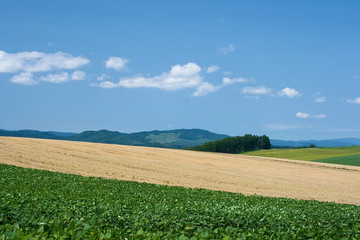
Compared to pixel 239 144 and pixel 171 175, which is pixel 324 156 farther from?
pixel 171 175

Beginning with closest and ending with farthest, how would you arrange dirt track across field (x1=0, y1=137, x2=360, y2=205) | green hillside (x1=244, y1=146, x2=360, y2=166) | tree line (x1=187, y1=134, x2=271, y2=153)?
dirt track across field (x1=0, y1=137, x2=360, y2=205)
green hillside (x1=244, y1=146, x2=360, y2=166)
tree line (x1=187, y1=134, x2=271, y2=153)

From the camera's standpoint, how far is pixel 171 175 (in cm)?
3716

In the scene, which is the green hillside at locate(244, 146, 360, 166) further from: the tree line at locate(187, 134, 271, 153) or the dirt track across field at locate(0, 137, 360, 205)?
the dirt track across field at locate(0, 137, 360, 205)

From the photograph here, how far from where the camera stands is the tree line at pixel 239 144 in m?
135

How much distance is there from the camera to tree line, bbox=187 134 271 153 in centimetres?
13512

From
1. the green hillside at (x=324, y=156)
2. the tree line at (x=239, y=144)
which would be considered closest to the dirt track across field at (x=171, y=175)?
the green hillside at (x=324, y=156)

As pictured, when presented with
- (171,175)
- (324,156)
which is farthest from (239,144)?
(171,175)

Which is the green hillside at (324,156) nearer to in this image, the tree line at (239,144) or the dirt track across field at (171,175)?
the tree line at (239,144)

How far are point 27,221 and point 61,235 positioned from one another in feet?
9.86

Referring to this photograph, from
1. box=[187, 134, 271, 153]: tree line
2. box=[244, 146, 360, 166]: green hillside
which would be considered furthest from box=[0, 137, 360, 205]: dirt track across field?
box=[187, 134, 271, 153]: tree line

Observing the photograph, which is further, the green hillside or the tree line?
the tree line

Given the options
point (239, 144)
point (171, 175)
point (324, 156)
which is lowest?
point (171, 175)

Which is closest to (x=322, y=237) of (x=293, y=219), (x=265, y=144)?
(x=293, y=219)

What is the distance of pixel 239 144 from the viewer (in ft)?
448
